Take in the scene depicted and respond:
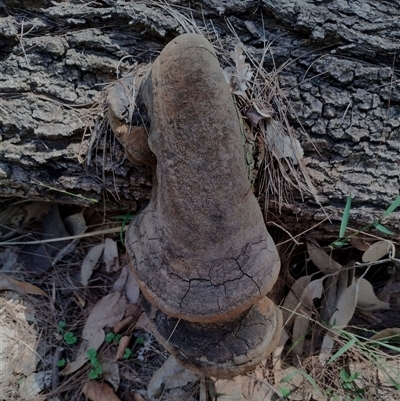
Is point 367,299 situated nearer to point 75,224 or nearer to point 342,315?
point 342,315

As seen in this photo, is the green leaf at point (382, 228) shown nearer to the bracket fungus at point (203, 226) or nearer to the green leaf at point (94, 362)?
the bracket fungus at point (203, 226)

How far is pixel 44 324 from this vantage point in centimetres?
263

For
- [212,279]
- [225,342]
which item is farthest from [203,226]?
[225,342]

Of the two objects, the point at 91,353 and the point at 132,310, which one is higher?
the point at 132,310

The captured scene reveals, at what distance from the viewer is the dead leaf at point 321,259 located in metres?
2.36

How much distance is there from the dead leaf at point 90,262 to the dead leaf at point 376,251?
152 centimetres

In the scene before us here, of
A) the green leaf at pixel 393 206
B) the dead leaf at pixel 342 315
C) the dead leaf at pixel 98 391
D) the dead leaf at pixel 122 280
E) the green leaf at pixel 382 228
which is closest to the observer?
the green leaf at pixel 393 206

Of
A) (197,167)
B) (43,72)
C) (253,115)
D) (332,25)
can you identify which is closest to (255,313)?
(197,167)

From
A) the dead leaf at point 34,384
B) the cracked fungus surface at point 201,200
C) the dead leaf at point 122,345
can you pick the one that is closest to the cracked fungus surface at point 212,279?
the cracked fungus surface at point 201,200

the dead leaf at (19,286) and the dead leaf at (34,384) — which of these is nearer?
the dead leaf at (34,384)

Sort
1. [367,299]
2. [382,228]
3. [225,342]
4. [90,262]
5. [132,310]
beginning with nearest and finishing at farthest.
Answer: [225,342]
[382,228]
[367,299]
[132,310]
[90,262]

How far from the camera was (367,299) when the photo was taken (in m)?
2.35

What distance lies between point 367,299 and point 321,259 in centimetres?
32

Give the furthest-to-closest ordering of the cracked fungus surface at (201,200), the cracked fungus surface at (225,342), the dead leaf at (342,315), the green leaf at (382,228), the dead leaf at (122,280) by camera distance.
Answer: the dead leaf at (122,280)
the dead leaf at (342,315)
the green leaf at (382,228)
the cracked fungus surface at (225,342)
the cracked fungus surface at (201,200)
